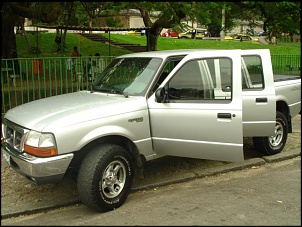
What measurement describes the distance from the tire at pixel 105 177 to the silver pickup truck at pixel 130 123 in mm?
11

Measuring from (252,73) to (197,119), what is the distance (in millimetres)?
1887

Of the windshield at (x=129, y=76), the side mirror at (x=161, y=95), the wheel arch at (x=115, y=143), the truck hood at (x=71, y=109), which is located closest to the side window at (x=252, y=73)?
the windshield at (x=129, y=76)

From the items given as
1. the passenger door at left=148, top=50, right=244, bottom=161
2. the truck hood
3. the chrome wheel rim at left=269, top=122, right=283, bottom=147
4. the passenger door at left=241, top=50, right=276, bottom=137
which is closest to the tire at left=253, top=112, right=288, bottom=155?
the chrome wheel rim at left=269, top=122, right=283, bottom=147

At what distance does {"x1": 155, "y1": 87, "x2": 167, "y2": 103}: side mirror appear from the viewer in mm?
4520

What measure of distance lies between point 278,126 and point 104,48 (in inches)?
725

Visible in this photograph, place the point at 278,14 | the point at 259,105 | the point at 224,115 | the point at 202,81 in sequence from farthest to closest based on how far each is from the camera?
the point at 278,14
the point at 259,105
the point at 202,81
the point at 224,115

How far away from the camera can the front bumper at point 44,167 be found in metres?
3.80

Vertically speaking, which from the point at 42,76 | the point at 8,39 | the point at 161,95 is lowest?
the point at 161,95

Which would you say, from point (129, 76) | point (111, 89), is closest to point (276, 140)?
point (129, 76)

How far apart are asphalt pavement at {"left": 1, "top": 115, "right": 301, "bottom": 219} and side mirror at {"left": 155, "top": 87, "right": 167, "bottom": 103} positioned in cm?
129

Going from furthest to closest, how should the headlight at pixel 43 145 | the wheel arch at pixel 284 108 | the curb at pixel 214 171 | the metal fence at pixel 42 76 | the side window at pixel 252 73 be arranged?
1. the metal fence at pixel 42 76
2. the wheel arch at pixel 284 108
3. the side window at pixel 252 73
4. the curb at pixel 214 171
5. the headlight at pixel 43 145

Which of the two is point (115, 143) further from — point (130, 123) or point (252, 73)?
point (252, 73)

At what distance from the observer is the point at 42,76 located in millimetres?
8266

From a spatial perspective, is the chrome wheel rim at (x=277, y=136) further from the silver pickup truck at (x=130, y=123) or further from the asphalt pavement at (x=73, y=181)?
the silver pickup truck at (x=130, y=123)
